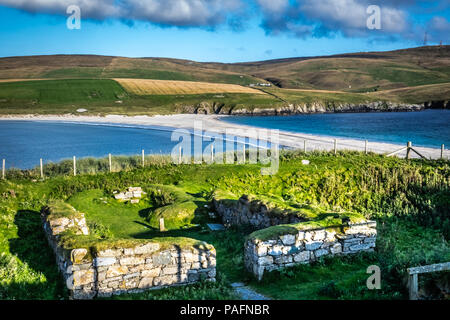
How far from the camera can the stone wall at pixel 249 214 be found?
47.3ft

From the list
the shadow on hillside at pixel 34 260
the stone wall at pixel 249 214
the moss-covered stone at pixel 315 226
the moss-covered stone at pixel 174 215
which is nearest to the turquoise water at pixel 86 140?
the moss-covered stone at pixel 174 215

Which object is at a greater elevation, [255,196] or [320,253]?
[255,196]

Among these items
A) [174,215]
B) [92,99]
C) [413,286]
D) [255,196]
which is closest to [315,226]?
[413,286]

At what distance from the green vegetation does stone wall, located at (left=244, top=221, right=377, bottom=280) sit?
289 millimetres

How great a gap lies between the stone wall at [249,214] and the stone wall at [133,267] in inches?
169

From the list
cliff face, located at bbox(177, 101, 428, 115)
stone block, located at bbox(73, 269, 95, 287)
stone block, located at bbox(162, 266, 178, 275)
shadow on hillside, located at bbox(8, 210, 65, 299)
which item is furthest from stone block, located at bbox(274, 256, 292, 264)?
cliff face, located at bbox(177, 101, 428, 115)

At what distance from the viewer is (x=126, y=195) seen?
64.7 feet

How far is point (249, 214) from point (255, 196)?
0.88 meters

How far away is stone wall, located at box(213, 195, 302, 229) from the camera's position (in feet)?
47.3

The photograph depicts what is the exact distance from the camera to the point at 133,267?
10070mm

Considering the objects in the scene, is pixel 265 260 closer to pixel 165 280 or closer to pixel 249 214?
pixel 165 280

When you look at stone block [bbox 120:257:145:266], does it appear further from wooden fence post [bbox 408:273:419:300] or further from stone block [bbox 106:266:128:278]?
wooden fence post [bbox 408:273:419:300]

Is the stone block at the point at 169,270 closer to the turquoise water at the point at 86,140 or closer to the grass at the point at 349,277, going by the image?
the grass at the point at 349,277

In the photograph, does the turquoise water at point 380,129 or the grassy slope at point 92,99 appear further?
the grassy slope at point 92,99
